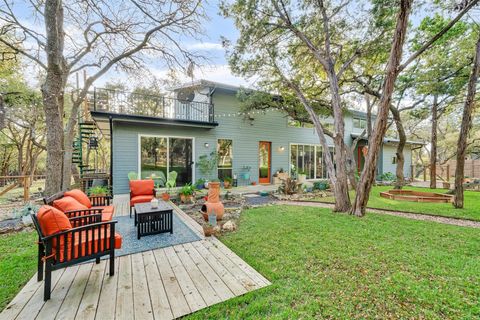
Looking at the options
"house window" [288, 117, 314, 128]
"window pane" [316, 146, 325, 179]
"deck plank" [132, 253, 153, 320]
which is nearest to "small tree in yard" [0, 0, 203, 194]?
"deck plank" [132, 253, 153, 320]

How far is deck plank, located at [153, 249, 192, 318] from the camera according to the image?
2014mm

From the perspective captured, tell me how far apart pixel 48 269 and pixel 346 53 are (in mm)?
9387

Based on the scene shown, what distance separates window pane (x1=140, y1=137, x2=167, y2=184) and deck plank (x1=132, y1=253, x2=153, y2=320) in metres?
6.01

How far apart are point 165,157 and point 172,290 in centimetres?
721

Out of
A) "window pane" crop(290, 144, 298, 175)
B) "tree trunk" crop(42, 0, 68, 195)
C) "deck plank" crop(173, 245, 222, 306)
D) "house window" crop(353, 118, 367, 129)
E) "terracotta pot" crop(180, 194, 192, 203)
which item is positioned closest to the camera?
"deck plank" crop(173, 245, 222, 306)

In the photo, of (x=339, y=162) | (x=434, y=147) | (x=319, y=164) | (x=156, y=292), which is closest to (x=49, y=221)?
(x=156, y=292)

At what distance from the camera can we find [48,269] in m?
2.15

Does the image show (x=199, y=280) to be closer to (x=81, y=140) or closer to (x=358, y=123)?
(x=81, y=140)

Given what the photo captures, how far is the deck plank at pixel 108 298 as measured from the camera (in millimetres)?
1943

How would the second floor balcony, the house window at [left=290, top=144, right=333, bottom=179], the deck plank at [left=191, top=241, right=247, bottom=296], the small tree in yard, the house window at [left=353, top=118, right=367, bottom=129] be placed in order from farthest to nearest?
1. the house window at [left=353, top=118, right=367, bottom=129]
2. the house window at [left=290, top=144, right=333, bottom=179]
3. the second floor balcony
4. the small tree in yard
5. the deck plank at [left=191, top=241, right=247, bottom=296]

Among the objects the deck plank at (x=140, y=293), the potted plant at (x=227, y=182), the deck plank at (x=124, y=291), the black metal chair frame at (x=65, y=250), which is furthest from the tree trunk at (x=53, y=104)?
the potted plant at (x=227, y=182)

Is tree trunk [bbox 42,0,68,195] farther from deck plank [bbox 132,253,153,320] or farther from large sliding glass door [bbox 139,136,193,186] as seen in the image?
deck plank [bbox 132,253,153,320]

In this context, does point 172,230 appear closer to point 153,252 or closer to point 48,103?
point 153,252

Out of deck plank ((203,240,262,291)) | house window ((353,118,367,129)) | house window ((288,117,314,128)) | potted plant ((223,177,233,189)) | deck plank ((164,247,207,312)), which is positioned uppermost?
house window ((353,118,367,129))
